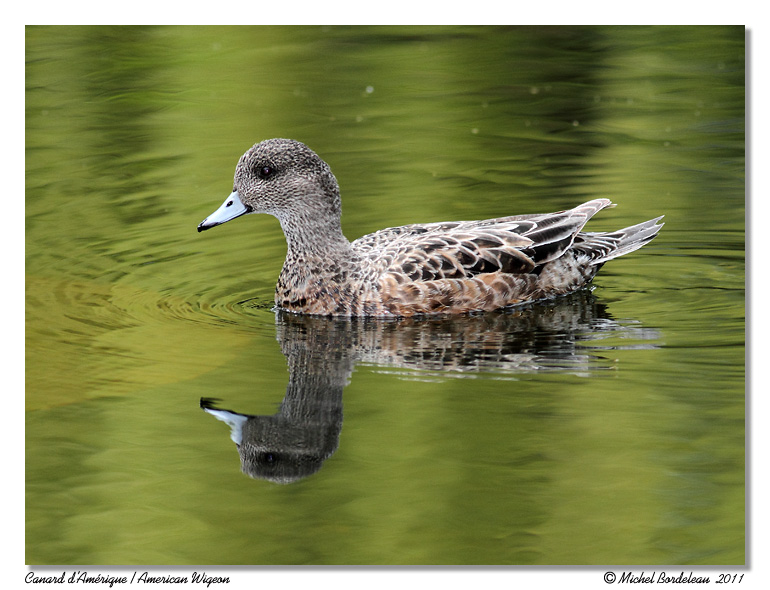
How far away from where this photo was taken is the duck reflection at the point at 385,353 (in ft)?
27.8

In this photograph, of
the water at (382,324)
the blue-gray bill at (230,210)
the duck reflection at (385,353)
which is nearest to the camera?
the water at (382,324)

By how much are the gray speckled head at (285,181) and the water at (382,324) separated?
98cm

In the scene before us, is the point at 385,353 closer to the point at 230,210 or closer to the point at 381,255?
the point at 381,255

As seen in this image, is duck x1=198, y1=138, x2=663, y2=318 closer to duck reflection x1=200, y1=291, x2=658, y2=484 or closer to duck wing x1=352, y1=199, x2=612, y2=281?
duck wing x1=352, y1=199, x2=612, y2=281

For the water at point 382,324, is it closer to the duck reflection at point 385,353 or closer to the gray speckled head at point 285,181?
the duck reflection at point 385,353

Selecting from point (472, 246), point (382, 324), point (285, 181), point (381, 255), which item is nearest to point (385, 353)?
point (382, 324)

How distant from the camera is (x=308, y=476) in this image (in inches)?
317

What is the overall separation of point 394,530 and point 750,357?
339 cm

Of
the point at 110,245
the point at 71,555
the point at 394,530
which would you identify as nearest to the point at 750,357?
the point at 394,530

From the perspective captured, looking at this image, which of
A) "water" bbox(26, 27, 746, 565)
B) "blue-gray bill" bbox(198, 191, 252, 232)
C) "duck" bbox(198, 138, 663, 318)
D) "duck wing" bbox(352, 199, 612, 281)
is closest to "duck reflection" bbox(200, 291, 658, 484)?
"water" bbox(26, 27, 746, 565)

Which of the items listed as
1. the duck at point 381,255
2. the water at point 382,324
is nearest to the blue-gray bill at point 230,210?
the duck at point 381,255

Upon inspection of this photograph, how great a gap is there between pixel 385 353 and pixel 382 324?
75 centimetres

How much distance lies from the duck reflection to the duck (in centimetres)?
15
